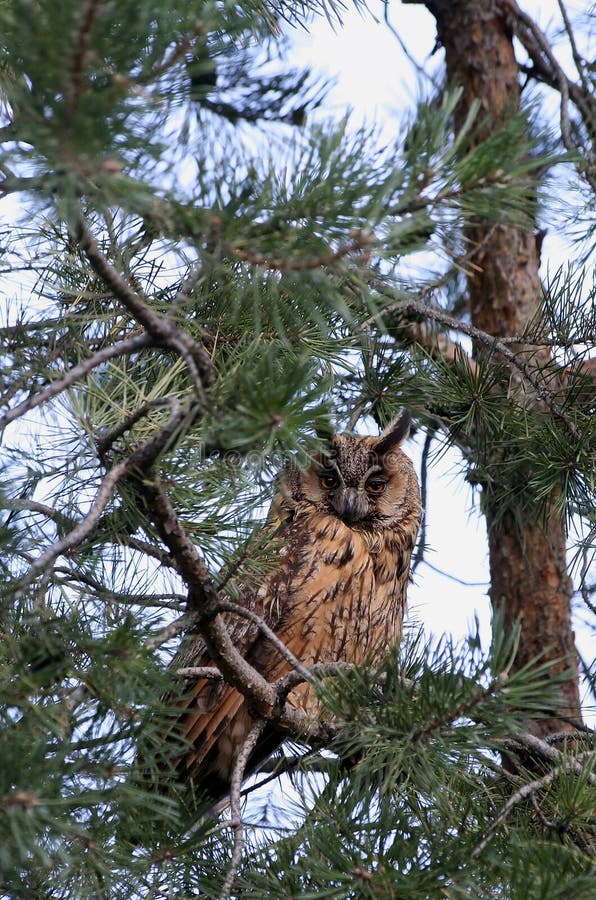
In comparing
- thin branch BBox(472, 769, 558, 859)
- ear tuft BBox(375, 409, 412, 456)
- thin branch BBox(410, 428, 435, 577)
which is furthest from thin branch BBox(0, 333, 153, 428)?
thin branch BBox(410, 428, 435, 577)

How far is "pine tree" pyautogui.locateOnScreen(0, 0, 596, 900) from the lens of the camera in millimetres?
899

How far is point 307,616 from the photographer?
2.24m

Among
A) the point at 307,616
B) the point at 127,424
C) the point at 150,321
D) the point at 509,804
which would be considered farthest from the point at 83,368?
the point at 307,616

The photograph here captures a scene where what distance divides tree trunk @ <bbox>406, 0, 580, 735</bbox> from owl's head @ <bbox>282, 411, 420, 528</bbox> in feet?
0.87

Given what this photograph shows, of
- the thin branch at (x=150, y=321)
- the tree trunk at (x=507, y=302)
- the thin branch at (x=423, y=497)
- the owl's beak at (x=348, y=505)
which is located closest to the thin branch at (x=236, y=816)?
the thin branch at (x=150, y=321)

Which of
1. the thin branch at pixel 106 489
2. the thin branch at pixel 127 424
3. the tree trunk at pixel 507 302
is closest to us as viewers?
the thin branch at pixel 106 489

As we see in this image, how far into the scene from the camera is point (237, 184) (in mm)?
946

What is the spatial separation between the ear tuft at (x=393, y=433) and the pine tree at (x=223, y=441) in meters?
0.28

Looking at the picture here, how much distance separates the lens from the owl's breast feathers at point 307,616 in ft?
6.92

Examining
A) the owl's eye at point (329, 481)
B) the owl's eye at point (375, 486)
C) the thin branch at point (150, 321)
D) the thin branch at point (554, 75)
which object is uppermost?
the thin branch at point (554, 75)

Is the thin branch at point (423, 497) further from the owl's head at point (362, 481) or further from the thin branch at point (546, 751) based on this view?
the thin branch at point (546, 751)

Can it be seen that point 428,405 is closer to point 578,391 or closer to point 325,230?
point 578,391

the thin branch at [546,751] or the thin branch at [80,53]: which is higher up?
the thin branch at [546,751]

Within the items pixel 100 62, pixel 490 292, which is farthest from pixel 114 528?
pixel 490 292
